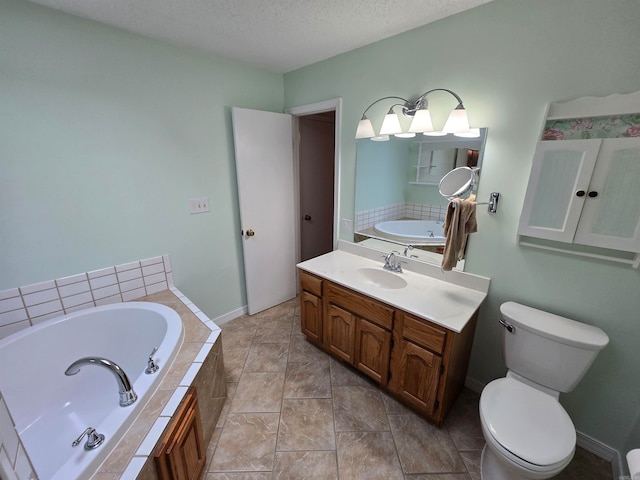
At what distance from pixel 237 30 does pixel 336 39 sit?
630 millimetres

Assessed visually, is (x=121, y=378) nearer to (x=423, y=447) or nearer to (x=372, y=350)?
(x=372, y=350)

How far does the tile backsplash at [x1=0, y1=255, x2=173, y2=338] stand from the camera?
1.50m

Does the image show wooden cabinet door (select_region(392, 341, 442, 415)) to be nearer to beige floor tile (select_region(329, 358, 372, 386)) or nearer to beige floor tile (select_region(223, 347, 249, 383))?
beige floor tile (select_region(329, 358, 372, 386))

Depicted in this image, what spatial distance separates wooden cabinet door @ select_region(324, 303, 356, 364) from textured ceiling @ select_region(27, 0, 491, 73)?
1.75 m

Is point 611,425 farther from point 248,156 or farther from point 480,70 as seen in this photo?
point 248,156

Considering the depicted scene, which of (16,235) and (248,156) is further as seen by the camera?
(248,156)

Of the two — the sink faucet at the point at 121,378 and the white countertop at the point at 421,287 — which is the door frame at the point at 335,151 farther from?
the sink faucet at the point at 121,378

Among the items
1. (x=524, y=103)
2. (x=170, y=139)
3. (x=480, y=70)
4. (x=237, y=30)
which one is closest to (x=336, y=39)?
(x=237, y=30)

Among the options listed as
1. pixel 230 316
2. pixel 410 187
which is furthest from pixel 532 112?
pixel 230 316

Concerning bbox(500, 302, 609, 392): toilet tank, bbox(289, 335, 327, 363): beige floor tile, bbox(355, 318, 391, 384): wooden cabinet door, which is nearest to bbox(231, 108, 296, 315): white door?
bbox(289, 335, 327, 363): beige floor tile

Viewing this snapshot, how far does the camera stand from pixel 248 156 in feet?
7.51

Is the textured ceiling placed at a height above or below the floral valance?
Result: above

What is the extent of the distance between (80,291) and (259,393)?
133 cm

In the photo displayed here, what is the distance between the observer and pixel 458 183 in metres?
1.63
